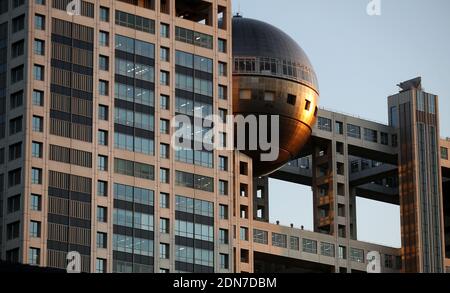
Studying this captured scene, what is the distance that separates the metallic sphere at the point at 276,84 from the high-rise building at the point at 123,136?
0.94 ft

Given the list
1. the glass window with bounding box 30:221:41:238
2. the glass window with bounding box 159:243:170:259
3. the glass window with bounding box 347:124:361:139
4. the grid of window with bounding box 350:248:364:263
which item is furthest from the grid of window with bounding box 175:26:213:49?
the grid of window with bounding box 350:248:364:263

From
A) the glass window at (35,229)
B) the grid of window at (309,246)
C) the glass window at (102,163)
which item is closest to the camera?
the glass window at (35,229)

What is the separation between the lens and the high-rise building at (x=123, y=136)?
14825 centimetres

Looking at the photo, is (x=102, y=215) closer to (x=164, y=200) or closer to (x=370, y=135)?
(x=164, y=200)

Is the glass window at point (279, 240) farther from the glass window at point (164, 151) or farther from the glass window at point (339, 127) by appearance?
the glass window at point (164, 151)

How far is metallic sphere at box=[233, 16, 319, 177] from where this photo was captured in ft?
578

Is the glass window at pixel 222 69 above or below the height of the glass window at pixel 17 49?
above

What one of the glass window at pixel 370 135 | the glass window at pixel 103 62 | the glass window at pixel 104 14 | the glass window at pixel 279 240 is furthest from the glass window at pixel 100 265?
the glass window at pixel 370 135

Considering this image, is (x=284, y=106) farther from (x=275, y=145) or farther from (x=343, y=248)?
(x=343, y=248)

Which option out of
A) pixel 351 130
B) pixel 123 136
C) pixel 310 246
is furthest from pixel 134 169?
pixel 351 130

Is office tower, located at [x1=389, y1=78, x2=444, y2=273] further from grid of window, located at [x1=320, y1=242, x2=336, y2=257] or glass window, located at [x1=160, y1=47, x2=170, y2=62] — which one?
glass window, located at [x1=160, y1=47, x2=170, y2=62]

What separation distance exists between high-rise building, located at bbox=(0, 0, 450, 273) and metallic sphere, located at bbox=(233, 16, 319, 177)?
29cm
